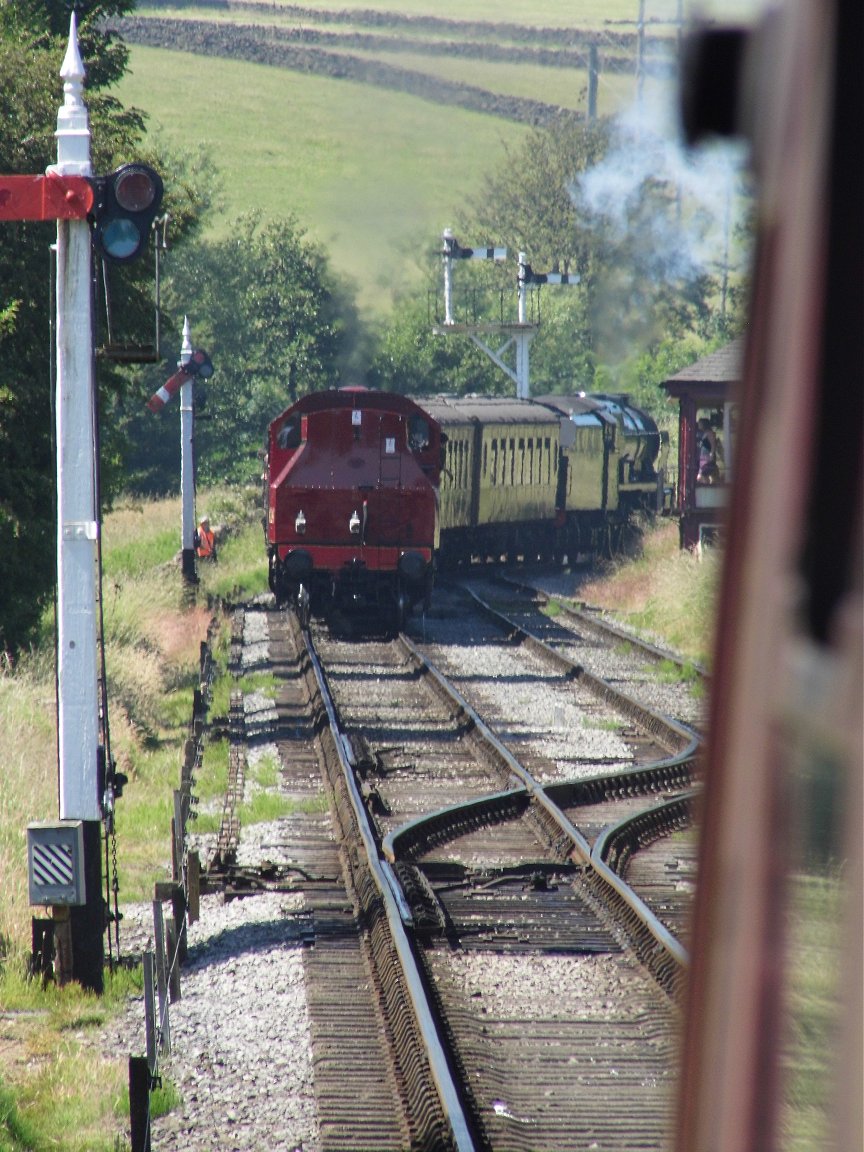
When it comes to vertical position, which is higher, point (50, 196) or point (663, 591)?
point (50, 196)

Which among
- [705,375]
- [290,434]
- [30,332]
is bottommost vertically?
[290,434]

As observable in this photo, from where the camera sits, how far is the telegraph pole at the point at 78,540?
782cm

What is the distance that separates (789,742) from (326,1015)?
6392 mm

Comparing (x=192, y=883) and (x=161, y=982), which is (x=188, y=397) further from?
(x=161, y=982)

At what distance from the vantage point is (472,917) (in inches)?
348

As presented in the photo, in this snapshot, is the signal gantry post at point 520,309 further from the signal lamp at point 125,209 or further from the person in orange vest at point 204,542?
the signal lamp at point 125,209

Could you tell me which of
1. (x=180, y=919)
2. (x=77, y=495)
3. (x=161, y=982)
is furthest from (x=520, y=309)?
(x=161, y=982)

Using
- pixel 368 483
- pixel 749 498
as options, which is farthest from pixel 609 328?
pixel 749 498

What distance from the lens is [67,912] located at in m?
7.84

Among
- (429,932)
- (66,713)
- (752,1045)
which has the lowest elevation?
(429,932)

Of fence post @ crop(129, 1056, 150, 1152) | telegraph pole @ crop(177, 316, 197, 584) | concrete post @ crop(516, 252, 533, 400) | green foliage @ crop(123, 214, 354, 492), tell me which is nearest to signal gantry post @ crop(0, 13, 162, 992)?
fence post @ crop(129, 1056, 150, 1152)

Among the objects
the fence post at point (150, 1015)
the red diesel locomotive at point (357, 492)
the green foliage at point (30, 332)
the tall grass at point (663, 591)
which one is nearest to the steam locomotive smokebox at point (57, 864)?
the fence post at point (150, 1015)

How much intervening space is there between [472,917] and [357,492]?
43.4 feet

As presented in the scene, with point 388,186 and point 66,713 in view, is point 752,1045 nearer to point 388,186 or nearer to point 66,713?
point 66,713
